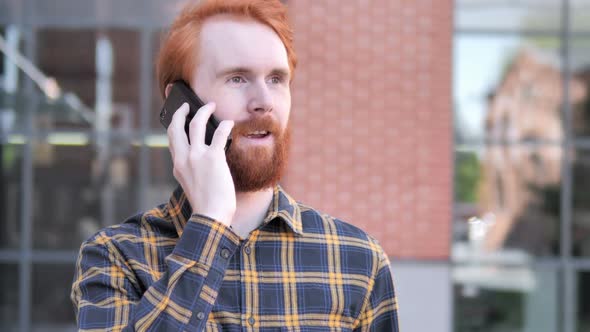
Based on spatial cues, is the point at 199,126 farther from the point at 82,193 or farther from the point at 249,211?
the point at 82,193

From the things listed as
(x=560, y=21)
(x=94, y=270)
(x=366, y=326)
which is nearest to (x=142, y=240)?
(x=94, y=270)

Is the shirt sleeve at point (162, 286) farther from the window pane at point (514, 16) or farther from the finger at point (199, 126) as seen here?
the window pane at point (514, 16)

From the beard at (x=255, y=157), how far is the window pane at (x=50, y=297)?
18.8 feet

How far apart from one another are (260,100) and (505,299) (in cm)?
589

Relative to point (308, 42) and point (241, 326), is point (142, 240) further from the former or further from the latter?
point (308, 42)

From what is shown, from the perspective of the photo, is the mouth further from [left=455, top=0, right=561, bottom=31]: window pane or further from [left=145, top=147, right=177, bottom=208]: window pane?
[left=455, top=0, right=561, bottom=31]: window pane

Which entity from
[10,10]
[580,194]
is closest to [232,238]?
[580,194]

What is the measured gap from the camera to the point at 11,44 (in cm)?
695

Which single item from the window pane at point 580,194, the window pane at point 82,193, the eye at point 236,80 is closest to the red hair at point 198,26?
the eye at point 236,80

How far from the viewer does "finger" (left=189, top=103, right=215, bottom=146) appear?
5.22 feet

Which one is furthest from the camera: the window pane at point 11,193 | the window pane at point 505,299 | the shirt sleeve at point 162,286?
the window pane at point 11,193

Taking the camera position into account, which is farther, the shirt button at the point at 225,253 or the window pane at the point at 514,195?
the window pane at the point at 514,195

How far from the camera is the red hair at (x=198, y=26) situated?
5.64ft

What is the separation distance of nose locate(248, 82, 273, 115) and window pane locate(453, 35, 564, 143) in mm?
5482
